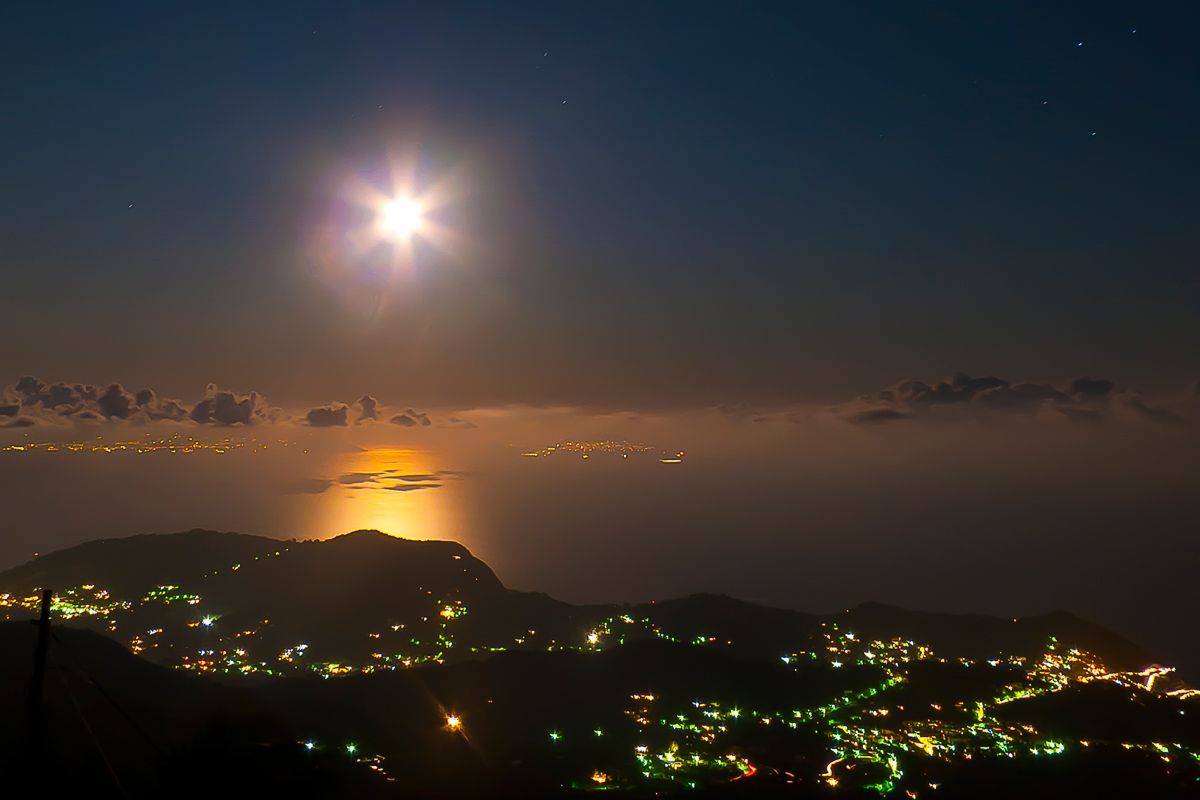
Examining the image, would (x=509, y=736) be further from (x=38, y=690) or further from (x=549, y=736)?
(x=38, y=690)

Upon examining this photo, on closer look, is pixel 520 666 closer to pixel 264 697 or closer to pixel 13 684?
pixel 264 697

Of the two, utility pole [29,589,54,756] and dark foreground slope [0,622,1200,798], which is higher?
utility pole [29,589,54,756]

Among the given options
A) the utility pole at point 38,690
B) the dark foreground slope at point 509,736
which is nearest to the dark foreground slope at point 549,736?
the dark foreground slope at point 509,736

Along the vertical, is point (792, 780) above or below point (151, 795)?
below

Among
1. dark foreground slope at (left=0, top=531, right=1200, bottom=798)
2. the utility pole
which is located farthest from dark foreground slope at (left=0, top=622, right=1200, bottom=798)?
the utility pole

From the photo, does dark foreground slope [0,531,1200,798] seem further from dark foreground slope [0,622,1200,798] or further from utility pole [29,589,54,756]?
utility pole [29,589,54,756]

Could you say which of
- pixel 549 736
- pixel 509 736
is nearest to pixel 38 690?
pixel 509 736

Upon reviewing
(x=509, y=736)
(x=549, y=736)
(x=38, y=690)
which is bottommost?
(x=549, y=736)

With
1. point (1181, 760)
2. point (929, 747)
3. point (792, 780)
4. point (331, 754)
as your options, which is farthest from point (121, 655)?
point (1181, 760)

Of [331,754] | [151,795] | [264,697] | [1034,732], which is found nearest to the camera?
[151,795]

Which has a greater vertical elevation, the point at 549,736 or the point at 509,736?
the point at 509,736

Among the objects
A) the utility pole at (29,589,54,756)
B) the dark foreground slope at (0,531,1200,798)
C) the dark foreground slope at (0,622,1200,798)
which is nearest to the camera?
the utility pole at (29,589,54,756)
